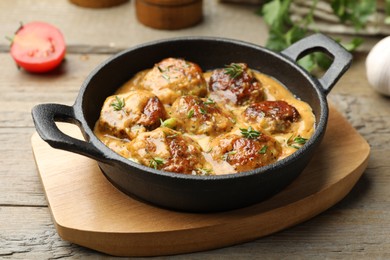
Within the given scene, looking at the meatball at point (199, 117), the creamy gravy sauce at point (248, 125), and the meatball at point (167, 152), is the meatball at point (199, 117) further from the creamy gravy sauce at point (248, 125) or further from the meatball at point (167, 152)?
the meatball at point (167, 152)

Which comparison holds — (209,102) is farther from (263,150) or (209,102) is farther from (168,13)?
(168,13)

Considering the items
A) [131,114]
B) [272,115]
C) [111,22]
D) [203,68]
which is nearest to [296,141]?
[272,115]

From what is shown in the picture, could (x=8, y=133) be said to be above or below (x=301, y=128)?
below

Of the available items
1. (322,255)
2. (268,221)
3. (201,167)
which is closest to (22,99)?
(201,167)

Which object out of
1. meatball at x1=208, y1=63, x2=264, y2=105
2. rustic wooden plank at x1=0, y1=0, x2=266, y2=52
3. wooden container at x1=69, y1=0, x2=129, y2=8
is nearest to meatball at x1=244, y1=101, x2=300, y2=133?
meatball at x1=208, y1=63, x2=264, y2=105

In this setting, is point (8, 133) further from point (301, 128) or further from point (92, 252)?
point (301, 128)

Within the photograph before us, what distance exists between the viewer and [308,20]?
15.1ft

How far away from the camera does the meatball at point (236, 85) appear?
3.45 meters

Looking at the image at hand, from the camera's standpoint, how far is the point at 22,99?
13.3ft

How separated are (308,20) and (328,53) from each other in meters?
1.12

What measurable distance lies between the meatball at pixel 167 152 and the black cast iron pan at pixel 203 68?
12cm

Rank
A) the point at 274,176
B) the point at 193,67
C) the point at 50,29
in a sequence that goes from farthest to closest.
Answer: the point at 50,29 → the point at 193,67 → the point at 274,176

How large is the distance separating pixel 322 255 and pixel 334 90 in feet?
5.24

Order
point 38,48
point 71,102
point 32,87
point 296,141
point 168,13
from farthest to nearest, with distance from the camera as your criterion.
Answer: point 168,13, point 38,48, point 32,87, point 71,102, point 296,141
